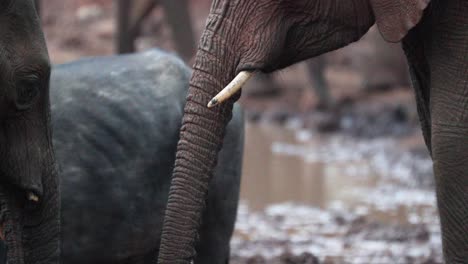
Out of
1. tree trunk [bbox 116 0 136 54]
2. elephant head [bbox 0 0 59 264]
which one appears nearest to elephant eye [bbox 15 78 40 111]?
elephant head [bbox 0 0 59 264]

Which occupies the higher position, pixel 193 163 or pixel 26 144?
pixel 26 144

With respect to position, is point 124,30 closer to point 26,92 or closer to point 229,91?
point 26,92

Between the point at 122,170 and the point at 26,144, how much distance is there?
1.23m

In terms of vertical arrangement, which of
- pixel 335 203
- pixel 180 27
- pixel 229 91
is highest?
pixel 180 27

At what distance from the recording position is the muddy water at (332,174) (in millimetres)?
10211

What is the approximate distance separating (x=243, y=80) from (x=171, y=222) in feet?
1.76

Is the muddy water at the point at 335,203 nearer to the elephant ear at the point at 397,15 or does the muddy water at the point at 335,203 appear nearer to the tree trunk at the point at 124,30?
the tree trunk at the point at 124,30

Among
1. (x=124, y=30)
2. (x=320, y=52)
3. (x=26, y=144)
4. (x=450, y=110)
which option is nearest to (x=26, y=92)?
(x=26, y=144)

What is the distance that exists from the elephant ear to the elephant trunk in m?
0.53

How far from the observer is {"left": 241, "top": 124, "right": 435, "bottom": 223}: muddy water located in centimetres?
1021

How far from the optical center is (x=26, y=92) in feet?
14.5

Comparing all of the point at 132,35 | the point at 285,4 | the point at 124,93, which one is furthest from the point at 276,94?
the point at 285,4

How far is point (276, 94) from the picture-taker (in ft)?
58.3

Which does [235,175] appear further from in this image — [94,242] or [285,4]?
[285,4]
